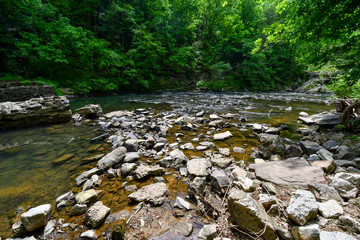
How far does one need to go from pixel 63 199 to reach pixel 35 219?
47 cm

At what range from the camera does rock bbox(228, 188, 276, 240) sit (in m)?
1.33

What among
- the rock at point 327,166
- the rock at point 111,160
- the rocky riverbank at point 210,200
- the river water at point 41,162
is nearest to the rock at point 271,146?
the rocky riverbank at point 210,200

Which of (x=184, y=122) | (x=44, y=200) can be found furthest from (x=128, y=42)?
(x=44, y=200)

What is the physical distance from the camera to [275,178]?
2225 millimetres

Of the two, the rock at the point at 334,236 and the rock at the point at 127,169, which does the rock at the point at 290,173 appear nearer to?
the rock at the point at 334,236

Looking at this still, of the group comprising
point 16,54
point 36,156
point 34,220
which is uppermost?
point 16,54

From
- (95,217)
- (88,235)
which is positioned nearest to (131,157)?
(95,217)

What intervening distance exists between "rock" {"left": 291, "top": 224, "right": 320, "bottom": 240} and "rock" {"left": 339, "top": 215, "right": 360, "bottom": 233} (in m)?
0.35

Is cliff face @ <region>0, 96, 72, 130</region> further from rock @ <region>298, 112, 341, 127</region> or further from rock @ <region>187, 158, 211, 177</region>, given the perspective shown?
rock @ <region>298, 112, 341, 127</region>

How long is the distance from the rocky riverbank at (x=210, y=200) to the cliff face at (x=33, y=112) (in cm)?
457

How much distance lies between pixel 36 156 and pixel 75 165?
123cm

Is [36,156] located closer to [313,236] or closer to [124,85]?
[313,236]

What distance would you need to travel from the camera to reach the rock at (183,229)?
154 centimetres

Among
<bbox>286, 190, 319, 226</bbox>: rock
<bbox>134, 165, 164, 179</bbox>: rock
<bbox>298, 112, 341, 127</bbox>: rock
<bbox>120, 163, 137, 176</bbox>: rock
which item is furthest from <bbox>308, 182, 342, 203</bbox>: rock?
<bbox>298, 112, 341, 127</bbox>: rock
